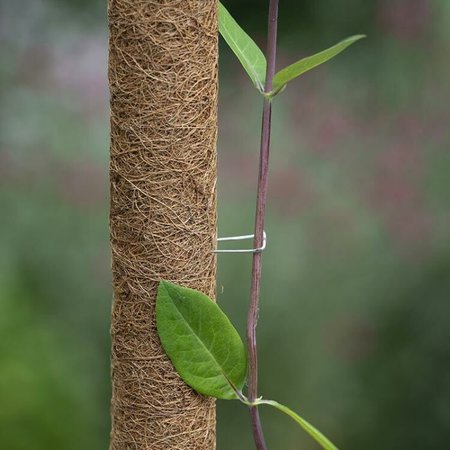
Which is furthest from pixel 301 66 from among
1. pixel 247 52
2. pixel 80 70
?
pixel 80 70

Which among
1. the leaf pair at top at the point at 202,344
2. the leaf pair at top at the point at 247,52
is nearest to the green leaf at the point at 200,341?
the leaf pair at top at the point at 202,344

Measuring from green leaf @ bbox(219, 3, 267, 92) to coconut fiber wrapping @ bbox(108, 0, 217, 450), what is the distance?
0.03 meters

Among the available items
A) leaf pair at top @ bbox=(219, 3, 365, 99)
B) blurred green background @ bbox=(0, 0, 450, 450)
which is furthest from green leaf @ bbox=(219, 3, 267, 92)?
blurred green background @ bbox=(0, 0, 450, 450)

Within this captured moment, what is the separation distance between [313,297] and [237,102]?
1.18 feet

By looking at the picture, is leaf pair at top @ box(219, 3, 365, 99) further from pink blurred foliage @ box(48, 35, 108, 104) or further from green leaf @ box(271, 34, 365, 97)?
pink blurred foliage @ box(48, 35, 108, 104)

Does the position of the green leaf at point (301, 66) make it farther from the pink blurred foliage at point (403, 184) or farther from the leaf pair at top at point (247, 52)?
the pink blurred foliage at point (403, 184)

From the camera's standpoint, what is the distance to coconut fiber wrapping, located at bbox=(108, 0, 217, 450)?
21.6 inches

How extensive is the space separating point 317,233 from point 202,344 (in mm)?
846

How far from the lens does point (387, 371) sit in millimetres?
1436

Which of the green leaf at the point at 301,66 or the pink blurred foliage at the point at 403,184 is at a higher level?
the green leaf at the point at 301,66

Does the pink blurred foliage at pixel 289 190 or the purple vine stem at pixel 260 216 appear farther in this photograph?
the pink blurred foliage at pixel 289 190

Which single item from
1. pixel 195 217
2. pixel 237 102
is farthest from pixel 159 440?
pixel 237 102

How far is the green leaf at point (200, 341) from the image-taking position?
0.57 metres

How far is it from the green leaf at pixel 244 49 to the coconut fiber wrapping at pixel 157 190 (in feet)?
0.08
